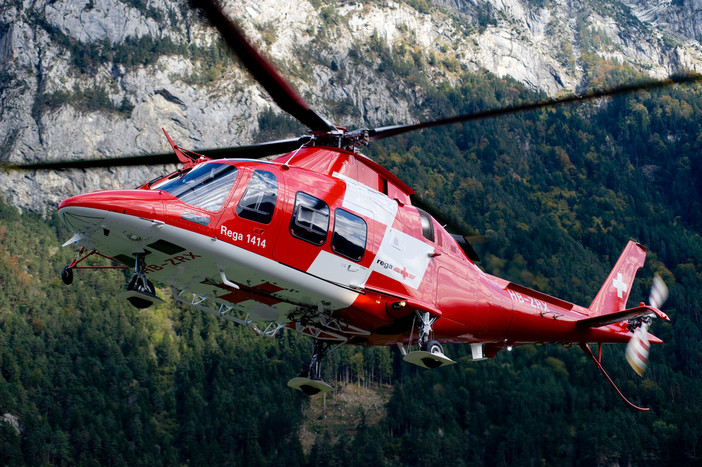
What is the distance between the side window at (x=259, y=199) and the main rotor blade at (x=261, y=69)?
5.35ft

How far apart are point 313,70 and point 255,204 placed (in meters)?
180

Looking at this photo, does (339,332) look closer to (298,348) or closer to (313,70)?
(298,348)

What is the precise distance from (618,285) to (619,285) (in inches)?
1.5

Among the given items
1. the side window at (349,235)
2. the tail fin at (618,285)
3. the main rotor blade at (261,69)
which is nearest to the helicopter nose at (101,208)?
the main rotor blade at (261,69)

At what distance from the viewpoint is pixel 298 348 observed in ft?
362

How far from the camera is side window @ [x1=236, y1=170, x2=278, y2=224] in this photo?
16.2m

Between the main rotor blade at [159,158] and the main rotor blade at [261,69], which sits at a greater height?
the main rotor blade at [261,69]

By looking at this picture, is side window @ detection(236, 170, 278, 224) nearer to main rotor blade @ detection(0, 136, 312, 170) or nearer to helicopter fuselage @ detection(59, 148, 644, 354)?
helicopter fuselage @ detection(59, 148, 644, 354)

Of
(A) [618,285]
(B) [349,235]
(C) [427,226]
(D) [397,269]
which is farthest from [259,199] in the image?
(A) [618,285]

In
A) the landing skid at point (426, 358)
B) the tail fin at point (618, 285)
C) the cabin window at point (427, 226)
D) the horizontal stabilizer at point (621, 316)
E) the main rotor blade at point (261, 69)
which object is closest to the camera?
the main rotor blade at point (261, 69)

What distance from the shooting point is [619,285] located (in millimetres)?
25188

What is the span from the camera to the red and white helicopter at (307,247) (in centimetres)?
1549

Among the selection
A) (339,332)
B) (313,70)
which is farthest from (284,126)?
(339,332)

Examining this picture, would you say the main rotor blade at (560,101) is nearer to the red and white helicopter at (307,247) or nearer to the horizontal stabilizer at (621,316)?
the red and white helicopter at (307,247)
